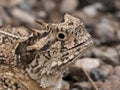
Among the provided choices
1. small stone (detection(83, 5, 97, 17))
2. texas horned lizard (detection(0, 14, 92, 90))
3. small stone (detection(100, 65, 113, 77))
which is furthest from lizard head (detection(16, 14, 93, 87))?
small stone (detection(83, 5, 97, 17))

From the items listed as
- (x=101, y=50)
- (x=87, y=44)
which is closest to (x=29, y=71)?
(x=87, y=44)

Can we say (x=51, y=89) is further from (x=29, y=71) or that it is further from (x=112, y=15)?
(x=112, y=15)

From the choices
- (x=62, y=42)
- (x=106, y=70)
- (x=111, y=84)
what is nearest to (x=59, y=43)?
(x=62, y=42)

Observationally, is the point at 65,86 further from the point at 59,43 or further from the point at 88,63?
the point at 59,43

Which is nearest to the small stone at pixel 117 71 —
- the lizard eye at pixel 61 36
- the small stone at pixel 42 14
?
the lizard eye at pixel 61 36

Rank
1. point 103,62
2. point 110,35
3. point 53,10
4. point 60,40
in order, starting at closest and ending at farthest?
point 60,40 < point 103,62 < point 110,35 < point 53,10

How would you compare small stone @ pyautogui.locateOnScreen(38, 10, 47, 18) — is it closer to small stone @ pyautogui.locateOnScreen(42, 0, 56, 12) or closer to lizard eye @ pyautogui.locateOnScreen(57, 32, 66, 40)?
small stone @ pyautogui.locateOnScreen(42, 0, 56, 12)

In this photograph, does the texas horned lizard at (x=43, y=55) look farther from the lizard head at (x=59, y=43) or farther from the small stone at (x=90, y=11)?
the small stone at (x=90, y=11)
